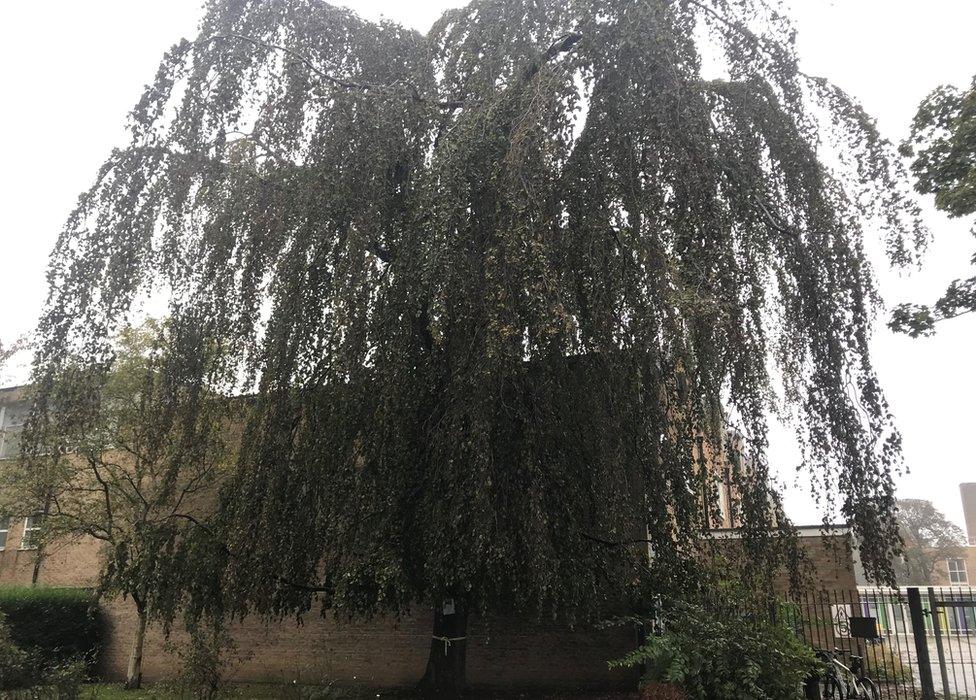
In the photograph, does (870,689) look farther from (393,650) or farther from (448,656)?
(393,650)

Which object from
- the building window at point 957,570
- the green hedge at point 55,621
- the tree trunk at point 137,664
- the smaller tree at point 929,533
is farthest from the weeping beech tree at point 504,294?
the building window at point 957,570

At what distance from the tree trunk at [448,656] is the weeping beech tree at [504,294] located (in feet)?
5.45

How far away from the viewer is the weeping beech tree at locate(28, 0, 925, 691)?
6.57 meters

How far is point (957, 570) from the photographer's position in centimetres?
6125

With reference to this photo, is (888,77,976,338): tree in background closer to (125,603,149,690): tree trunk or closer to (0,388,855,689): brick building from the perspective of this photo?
(0,388,855,689): brick building

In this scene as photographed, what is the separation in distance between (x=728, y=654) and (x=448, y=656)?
4.06 metres

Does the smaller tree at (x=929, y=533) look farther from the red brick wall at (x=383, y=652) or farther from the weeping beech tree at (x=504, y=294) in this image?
the weeping beech tree at (x=504, y=294)

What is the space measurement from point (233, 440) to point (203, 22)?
843 centimetres

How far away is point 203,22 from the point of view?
8938 millimetres

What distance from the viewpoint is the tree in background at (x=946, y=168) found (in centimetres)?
1095

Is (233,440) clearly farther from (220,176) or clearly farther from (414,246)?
(414,246)

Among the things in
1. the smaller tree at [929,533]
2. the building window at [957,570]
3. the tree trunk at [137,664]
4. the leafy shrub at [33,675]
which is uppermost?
the smaller tree at [929,533]

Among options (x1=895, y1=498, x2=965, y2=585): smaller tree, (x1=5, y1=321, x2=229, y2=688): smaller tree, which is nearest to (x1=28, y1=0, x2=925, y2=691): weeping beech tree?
(x1=5, y1=321, x2=229, y2=688): smaller tree

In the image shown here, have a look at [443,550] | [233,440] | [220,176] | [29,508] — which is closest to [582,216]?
[443,550]
